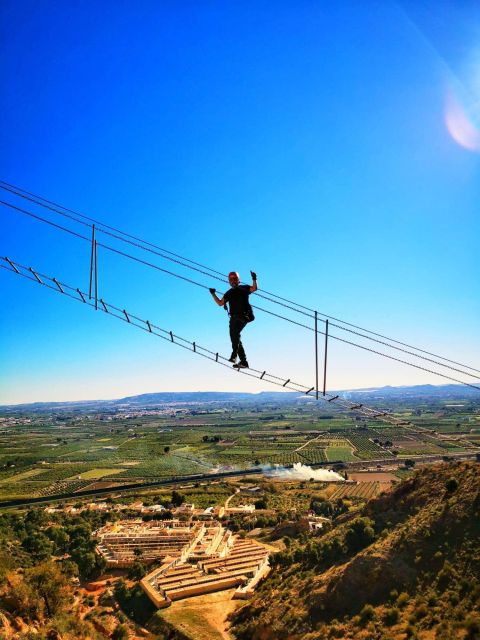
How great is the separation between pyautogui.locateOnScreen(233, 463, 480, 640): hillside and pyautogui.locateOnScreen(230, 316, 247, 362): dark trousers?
13015 millimetres

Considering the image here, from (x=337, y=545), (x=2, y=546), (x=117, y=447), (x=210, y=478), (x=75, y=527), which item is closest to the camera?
(x=337, y=545)

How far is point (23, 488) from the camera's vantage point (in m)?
75.4

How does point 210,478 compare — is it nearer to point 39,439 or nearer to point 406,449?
point 406,449

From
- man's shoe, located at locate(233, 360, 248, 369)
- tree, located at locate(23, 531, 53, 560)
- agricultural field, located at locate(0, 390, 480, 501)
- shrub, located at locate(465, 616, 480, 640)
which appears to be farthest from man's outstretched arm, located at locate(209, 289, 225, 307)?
agricultural field, located at locate(0, 390, 480, 501)

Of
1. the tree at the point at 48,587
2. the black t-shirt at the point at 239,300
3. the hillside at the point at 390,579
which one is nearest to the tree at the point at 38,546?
the tree at the point at 48,587

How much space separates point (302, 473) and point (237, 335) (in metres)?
74.7

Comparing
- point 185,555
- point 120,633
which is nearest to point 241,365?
point 120,633

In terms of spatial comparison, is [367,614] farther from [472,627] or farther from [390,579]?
[472,627]

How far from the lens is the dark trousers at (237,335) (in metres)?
11.0

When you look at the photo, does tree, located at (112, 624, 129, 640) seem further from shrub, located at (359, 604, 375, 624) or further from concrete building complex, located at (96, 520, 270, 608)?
shrub, located at (359, 604, 375, 624)

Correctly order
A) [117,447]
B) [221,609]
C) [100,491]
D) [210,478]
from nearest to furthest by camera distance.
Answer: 1. [221,609]
2. [100,491]
3. [210,478]
4. [117,447]

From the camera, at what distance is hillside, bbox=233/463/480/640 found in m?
17.1

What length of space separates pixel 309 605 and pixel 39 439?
15882 cm

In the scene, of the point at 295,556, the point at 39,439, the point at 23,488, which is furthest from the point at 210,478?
the point at 39,439
